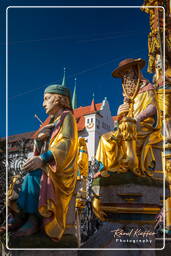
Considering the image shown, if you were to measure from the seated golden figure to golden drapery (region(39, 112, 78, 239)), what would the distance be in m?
0.89

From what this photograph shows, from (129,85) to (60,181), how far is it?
239 cm

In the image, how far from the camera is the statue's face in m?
3.33

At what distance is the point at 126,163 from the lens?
12.4ft

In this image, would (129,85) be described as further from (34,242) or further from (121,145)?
(34,242)

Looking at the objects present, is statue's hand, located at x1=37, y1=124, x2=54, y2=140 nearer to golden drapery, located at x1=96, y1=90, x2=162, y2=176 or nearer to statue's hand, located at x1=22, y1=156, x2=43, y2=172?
statue's hand, located at x1=22, y1=156, x2=43, y2=172

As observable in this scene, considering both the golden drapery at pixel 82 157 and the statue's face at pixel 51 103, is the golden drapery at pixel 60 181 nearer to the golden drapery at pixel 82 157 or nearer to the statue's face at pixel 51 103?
the statue's face at pixel 51 103

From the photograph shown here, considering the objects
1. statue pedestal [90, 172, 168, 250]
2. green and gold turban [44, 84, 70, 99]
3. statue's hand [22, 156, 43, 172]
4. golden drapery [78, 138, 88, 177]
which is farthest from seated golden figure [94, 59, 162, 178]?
statue's hand [22, 156, 43, 172]

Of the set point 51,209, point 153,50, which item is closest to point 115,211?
point 51,209

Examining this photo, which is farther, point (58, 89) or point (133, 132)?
point (133, 132)

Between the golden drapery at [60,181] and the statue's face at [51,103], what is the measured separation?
34cm

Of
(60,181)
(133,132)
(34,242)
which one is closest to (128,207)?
(133,132)

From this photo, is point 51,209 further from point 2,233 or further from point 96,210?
point 96,210

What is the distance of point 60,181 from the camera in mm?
2904

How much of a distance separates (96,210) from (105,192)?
0.27 meters
